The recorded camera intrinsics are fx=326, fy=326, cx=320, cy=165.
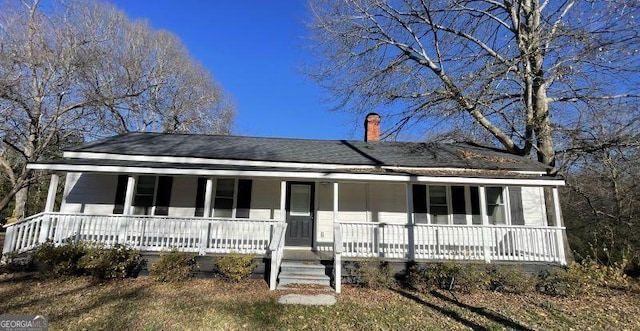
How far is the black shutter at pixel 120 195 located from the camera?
10.4 metres

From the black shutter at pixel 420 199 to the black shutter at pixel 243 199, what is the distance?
5524mm

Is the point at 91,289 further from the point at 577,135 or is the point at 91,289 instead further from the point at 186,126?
the point at 186,126

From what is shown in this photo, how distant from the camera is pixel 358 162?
435 inches

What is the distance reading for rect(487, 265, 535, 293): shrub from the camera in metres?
8.07

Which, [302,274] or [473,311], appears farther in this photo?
[302,274]

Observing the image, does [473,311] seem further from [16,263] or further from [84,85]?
[84,85]

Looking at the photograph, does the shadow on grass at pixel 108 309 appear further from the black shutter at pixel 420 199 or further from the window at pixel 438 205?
the window at pixel 438 205

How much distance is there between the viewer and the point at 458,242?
8.86 m

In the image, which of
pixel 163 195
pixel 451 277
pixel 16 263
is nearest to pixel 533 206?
pixel 451 277

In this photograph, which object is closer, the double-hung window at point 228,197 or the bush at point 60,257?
the bush at point 60,257

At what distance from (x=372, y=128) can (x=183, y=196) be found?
838cm

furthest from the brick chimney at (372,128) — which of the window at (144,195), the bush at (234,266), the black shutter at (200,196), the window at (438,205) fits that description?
the window at (144,195)

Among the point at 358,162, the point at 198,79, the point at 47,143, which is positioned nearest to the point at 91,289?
the point at 358,162

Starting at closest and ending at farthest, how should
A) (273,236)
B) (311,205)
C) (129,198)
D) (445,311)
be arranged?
(445,311) < (273,236) < (129,198) < (311,205)
